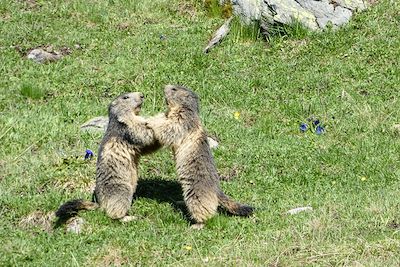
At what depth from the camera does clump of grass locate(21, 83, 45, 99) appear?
39.5 ft

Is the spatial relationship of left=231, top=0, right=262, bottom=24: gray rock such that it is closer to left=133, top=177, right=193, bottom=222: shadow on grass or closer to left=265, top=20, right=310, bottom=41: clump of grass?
left=265, top=20, right=310, bottom=41: clump of grass

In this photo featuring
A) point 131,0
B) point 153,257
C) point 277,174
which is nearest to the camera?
point 153,257

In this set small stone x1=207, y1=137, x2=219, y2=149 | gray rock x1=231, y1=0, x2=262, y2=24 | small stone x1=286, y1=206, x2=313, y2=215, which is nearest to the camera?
small stone x1=286, y1=206, x2=313, y2=215

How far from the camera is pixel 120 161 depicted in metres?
8.42

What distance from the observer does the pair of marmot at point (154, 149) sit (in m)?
8.11

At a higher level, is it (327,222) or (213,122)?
(327,222)

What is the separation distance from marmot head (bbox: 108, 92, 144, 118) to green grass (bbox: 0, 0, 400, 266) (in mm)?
1054

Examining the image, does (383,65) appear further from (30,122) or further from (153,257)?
(153,257)

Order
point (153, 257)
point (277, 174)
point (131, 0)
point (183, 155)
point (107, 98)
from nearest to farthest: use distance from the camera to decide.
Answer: point (153, 257) → point (183, 155) → point (277, 174) → point (107, 98) → point (131, 0)

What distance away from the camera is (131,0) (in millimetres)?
15438

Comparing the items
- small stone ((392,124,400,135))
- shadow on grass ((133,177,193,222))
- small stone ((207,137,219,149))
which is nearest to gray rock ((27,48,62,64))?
small stone ((207,137,219,149))

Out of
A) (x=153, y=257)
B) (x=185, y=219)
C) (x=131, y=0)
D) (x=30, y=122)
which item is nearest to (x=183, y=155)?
(x=185, y=219)

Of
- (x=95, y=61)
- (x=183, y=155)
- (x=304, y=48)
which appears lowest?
(x=95, y=61)

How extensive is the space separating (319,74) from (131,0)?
483 cm
